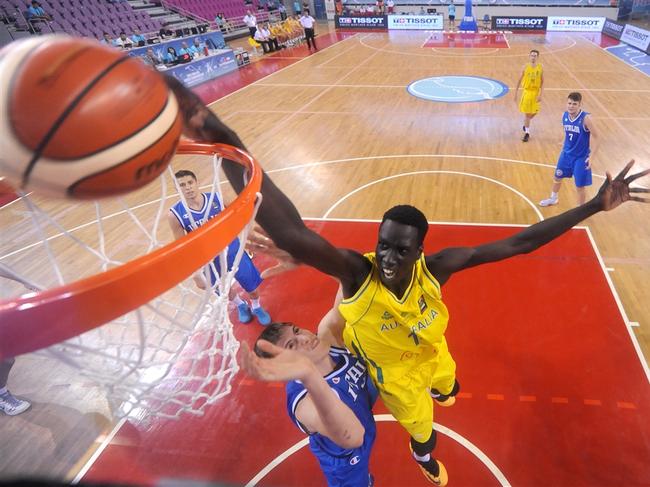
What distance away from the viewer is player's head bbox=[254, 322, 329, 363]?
5.69 feet

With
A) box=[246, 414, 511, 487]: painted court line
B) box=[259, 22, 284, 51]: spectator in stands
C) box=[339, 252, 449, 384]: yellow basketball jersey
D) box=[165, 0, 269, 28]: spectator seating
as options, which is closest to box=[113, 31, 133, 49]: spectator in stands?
box=[259, 22, 284, 51]: spectator in stands

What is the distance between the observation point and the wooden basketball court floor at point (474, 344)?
2.70 metres

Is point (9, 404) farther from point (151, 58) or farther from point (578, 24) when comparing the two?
point (578, 24)

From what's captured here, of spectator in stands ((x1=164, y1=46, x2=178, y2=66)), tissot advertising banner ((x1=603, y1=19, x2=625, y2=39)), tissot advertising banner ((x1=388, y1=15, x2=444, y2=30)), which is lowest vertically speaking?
tissot advertising banner ((x1=603, y1=19, x2=625, y2=39))

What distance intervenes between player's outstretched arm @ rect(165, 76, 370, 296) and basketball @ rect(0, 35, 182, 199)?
0.32 meters

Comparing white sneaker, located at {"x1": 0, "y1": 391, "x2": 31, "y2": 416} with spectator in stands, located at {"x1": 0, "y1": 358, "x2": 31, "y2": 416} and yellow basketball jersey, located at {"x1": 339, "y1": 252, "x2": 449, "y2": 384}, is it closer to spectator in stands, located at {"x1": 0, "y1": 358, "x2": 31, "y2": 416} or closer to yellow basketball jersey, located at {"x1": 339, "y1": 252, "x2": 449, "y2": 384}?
spectator in stands, located at {"x1": 0, "y1": 358, "x2": 31, "y2": 416}

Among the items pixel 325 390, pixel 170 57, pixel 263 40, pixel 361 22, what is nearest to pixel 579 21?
pixel 361 22

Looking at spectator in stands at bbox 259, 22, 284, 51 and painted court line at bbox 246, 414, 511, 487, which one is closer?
painted court line at bbox 246, 414, 511, 487

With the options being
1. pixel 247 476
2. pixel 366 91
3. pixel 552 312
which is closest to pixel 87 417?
pixel 247 476

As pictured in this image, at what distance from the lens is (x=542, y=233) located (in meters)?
2.00

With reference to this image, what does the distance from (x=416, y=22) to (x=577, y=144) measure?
19.7m

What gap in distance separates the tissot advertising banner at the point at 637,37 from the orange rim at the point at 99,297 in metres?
17.8

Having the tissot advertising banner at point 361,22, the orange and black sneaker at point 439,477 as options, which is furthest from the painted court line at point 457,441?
the tissot advertising banner at point 361,22

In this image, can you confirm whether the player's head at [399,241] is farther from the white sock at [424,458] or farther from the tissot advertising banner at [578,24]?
the tissot advertising banner at [578,24]
